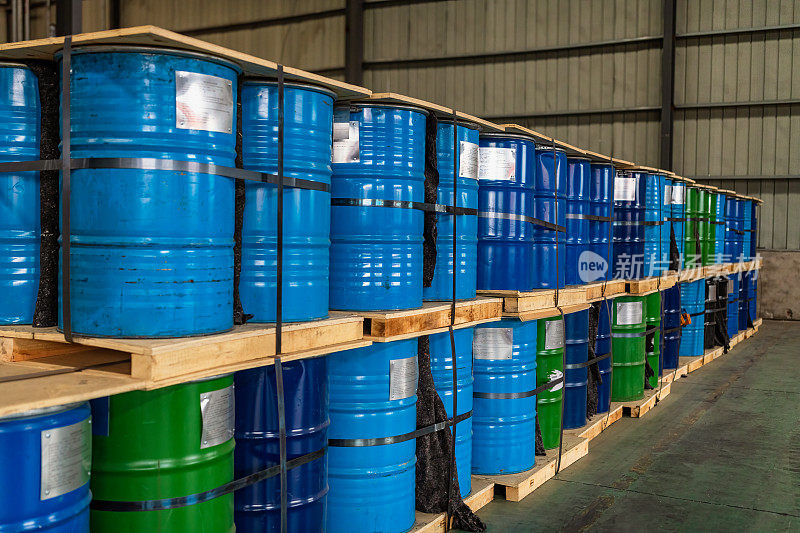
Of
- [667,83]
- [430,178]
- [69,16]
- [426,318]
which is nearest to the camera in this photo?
[426,318]

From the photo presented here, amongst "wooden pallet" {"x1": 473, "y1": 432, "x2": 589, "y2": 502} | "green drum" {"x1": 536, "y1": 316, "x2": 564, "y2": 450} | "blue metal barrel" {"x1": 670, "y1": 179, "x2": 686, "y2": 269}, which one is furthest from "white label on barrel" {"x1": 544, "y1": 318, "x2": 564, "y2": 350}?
"blue metal barrel" {"x1": 670, "y1": 179, "x2": 686, "y2": 269}

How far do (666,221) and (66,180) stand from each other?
6991 mm

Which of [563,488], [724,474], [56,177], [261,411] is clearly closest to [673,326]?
[724,474]

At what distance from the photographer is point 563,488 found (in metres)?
5.06

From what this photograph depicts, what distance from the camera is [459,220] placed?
430cm

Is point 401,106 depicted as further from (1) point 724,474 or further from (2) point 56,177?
(1) point 724,474

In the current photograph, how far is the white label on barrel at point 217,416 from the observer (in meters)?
2.72

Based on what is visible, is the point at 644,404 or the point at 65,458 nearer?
the point at 65,458

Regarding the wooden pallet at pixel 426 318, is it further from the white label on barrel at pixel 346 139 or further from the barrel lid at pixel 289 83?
the barrel lid at pixel 289 83

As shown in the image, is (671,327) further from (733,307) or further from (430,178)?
(430,178)

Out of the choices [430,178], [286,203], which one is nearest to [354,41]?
[430,178]

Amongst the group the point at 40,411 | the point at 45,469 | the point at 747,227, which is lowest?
the point at 45,469

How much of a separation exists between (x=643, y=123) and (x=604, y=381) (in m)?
9.86

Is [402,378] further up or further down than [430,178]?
further down
